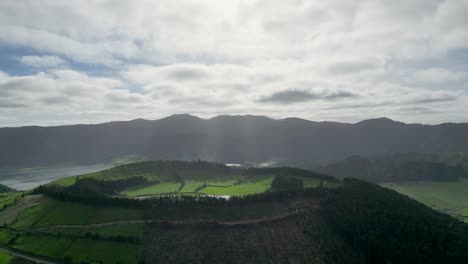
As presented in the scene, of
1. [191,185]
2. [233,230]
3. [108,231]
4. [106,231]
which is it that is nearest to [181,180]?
[191,185]

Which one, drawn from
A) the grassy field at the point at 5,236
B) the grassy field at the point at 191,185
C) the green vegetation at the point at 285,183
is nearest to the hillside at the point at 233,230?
the grassy field at the point at 5,236

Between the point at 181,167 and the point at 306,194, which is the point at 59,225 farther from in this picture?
the point at 181,167

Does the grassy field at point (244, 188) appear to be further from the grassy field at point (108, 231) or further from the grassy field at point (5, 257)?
the grassy field at point (5, 257)

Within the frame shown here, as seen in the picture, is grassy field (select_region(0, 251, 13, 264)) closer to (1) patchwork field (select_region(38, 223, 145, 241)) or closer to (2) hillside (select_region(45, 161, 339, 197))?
(1) patchwork field (select_region(38, 223, 145, 241))

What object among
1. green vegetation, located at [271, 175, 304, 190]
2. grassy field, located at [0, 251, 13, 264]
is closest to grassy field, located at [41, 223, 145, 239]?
grassy field, located at [0, 251, 13, 264]

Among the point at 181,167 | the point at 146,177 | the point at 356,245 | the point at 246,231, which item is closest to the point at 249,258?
the point at 246,231

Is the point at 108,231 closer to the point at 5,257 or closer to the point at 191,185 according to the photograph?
the point at 5,257
